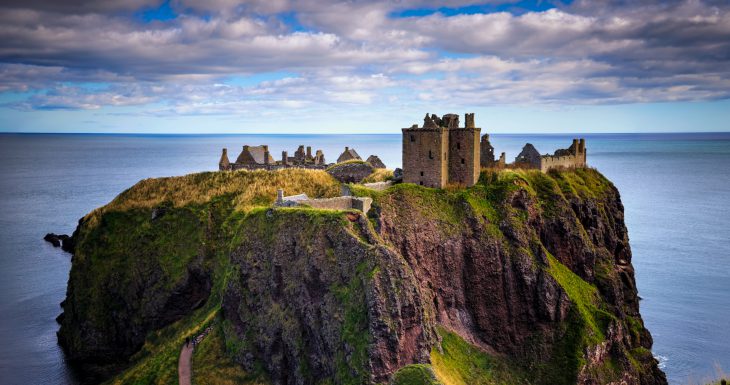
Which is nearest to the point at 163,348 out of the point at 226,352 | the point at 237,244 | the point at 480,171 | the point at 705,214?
the point at 226,352

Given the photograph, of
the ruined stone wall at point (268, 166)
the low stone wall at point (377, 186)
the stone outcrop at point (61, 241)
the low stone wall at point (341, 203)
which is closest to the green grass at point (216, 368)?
the low stone wall at point (341, 203)

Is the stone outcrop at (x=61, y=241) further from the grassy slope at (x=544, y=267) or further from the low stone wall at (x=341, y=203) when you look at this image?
the grassy slope at (x=544, y=267)

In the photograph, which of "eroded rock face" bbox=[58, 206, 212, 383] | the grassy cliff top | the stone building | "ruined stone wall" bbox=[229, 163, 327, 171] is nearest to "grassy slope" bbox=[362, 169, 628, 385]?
the grassy cliff top

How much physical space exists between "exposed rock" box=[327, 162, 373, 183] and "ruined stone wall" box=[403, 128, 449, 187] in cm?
1563

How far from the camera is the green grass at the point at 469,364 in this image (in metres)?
48.8

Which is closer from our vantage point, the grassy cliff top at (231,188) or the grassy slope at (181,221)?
the grassy slope at (181,221)

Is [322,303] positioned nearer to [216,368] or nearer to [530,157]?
[216,368]

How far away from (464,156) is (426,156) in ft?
13.1

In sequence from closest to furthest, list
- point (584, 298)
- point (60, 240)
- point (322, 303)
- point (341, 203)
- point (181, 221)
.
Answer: point (322, 303) < point (341, 203) < point (584, 298) < point (181, 221) < point (60, 240)

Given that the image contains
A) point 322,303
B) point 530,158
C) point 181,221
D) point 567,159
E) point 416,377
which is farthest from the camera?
point 567,159

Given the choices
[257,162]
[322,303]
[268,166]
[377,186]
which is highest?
[257,162]

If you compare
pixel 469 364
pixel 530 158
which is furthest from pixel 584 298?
pixel 530 158

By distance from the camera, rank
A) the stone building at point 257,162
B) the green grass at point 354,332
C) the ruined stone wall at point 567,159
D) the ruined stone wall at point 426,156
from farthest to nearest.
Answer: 1. the stone building at point 257,162
2. the ruined stone wall at point 567,159
3. the ruined stone wall at point 426,156
4. the green grass at point 354,332

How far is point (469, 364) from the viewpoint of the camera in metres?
51.3
